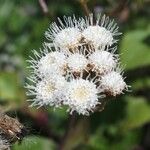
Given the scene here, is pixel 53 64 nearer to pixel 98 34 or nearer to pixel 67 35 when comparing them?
pixel 67 35

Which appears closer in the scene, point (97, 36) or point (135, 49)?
point (97, 36)

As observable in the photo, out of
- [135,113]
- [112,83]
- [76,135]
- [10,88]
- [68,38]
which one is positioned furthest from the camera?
[10,88]

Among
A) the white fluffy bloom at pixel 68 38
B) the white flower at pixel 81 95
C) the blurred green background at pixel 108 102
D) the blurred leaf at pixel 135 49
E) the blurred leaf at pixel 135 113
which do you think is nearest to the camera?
the white flower at pixel 81 95

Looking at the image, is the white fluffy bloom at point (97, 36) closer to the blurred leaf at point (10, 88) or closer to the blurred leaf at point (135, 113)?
the blurred leaf at point (135, 113)

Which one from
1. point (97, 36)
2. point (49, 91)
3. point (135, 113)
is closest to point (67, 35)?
point (97, 36)

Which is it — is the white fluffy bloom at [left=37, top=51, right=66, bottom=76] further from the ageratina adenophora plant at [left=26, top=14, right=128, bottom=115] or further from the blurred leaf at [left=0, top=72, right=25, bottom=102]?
the blurred leaf at [left=0, top=72, right=25, bottom=102]

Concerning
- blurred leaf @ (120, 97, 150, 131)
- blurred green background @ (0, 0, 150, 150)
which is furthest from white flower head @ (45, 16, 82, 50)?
blurred leaf @ (120, 97, 150, 131)

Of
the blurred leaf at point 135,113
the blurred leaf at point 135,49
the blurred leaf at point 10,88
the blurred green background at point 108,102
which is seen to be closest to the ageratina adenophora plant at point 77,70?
the blurred green background at point 108,102
